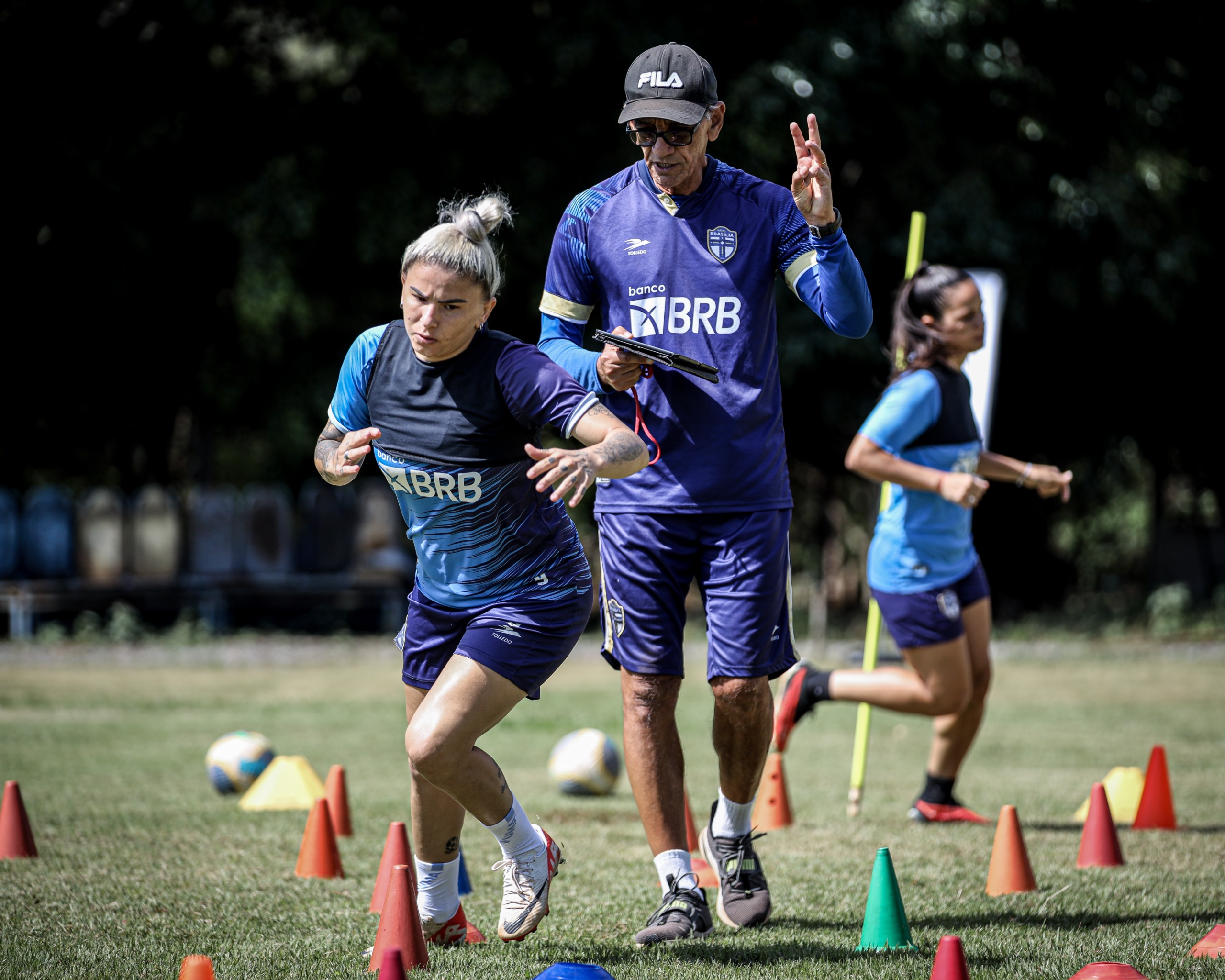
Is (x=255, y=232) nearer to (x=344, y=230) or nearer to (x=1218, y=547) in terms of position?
(x=344, y=230)

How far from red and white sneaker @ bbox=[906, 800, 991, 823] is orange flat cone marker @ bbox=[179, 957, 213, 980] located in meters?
4.03

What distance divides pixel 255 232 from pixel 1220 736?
36.6 ft

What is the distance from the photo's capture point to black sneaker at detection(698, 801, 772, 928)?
178 inches

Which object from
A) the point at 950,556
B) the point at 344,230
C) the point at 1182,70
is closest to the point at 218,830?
the point at 950,556

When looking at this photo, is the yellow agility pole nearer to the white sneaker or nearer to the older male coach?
the older male coach

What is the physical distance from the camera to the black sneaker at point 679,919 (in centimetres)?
420

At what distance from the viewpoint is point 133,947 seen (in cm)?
407

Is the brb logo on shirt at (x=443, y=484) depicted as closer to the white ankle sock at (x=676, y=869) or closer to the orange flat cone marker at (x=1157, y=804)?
the white ankle sock at (x=676, y=869)

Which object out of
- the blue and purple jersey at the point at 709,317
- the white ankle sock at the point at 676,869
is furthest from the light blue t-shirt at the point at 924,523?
the white ankle sock at the point at 676,869

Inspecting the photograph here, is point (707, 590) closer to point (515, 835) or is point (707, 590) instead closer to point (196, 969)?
point (515, 835)

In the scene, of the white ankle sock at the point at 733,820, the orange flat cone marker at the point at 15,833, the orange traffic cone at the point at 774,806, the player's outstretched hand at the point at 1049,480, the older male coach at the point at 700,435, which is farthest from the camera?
the orange traffic cone at the point at 774,806

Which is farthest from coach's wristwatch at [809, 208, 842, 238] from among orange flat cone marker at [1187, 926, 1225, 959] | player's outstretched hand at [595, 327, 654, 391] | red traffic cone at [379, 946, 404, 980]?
red traffic cone at [379, 946, 404, 980]

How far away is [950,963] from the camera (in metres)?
3.27

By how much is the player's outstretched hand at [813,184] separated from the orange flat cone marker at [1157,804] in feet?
10.7
